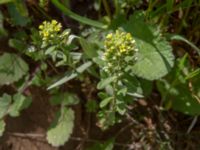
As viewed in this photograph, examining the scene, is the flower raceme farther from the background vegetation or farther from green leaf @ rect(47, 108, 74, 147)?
green leaf @ rect(47, 108, 74, 147)

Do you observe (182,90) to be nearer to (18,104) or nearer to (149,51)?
(149,51)

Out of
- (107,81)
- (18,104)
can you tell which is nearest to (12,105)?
(18,104)

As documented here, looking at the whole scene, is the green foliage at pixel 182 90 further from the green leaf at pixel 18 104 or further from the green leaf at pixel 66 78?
the green leaf at pixel 18 104

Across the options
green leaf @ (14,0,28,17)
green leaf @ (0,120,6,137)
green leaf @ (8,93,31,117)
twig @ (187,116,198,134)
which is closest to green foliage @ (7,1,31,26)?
green leaf @ (14,0,28,17)

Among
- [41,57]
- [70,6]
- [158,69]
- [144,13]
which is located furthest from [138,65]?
[70,6]

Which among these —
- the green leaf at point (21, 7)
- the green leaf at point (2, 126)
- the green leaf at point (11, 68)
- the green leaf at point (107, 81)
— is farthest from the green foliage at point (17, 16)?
the green leaf at point (107, 81)
